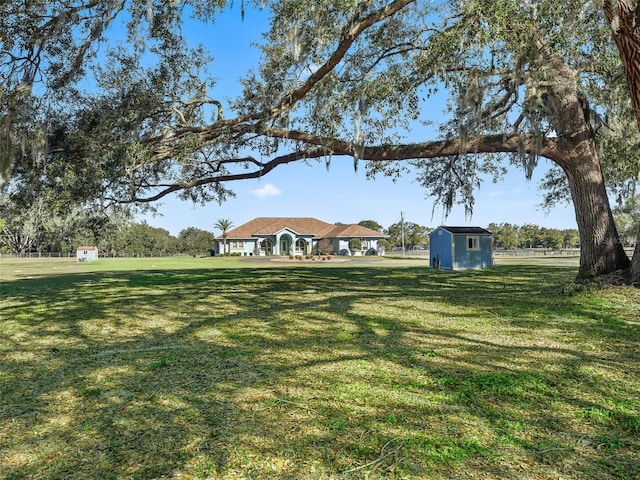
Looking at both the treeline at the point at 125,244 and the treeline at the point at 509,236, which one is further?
the treeline at the point at 509,236

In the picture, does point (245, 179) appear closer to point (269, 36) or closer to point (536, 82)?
point (269, 36)

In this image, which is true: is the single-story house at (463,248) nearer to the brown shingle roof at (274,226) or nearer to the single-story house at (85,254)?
the brown shingle roof at (274,226)

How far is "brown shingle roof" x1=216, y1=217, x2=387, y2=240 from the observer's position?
164 feet

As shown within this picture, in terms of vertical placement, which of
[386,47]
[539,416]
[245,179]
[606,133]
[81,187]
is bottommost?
[539,416]

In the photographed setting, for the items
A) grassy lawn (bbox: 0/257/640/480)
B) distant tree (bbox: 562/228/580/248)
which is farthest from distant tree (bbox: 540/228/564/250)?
grassy lawn (bbox: 0/257/640/480)

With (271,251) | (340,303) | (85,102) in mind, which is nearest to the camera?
(340,303)

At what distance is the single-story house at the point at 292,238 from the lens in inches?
1955

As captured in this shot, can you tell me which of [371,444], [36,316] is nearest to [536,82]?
[371,444]

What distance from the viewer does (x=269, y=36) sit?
10.4 metres

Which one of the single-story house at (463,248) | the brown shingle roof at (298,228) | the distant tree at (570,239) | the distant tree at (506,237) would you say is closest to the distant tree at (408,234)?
the distant tree at (506,237)

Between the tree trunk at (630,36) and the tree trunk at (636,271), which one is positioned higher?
the tree trunk at (630,36)

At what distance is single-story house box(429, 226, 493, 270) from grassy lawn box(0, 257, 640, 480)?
43.3 ft

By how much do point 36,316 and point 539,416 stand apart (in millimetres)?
8994

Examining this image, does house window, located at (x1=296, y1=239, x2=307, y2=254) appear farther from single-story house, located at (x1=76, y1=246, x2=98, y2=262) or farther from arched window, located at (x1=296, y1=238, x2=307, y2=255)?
single-story house, located at (x1=76, y1=246, x2=98, y2=262)
